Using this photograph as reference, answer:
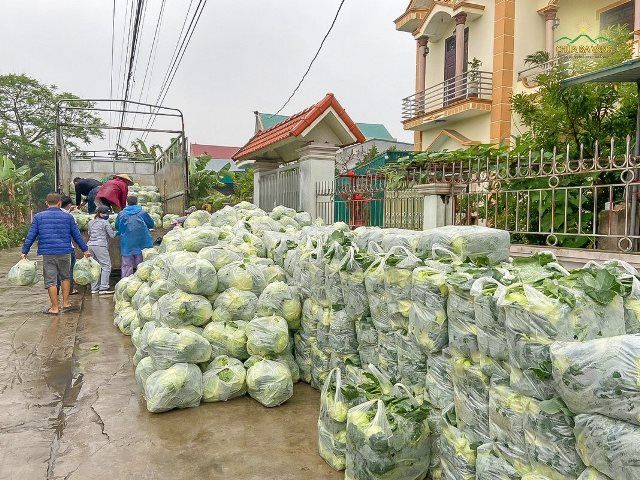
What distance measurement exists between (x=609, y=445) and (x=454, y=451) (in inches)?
36.8

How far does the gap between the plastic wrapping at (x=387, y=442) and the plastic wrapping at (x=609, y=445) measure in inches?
35.8

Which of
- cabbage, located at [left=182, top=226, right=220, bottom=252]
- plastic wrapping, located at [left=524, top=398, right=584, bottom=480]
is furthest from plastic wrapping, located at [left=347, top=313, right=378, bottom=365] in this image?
cabbage, located at [left=182, top=226, right=220, bottom=252]

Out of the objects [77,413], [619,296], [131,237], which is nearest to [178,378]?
[77,413]

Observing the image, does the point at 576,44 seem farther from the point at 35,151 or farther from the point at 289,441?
the point at 35,151

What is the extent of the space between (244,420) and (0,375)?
2467 mm

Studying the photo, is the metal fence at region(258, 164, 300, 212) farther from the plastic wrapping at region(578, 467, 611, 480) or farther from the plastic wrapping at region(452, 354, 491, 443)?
the plastic wrapping at region(578, 467, 611, 480)

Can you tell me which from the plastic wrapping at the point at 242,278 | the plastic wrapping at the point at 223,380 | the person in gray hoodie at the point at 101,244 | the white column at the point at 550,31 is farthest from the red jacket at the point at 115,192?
the white column at the point at 550,31

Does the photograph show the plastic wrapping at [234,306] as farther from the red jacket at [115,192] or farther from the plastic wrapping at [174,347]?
the red jacket at [115,192]

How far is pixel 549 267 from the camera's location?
251 centimetres

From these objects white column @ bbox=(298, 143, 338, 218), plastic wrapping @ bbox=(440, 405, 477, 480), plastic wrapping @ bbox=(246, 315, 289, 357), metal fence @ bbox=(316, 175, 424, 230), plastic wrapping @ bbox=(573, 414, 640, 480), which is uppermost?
white column @ bbox=(298, 143, 338, 218)

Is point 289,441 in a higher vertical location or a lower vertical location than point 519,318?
lower

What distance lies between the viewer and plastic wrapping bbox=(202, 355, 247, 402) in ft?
12.1

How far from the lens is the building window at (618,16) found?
473 inches

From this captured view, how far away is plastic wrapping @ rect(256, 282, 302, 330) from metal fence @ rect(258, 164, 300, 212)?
348 centimetres
